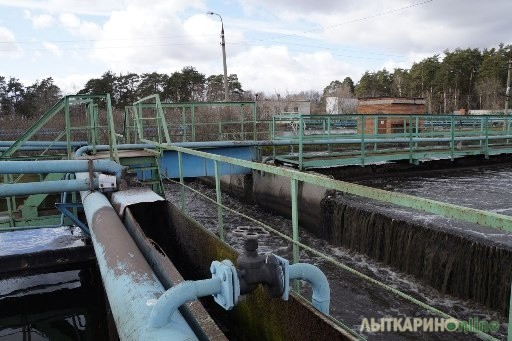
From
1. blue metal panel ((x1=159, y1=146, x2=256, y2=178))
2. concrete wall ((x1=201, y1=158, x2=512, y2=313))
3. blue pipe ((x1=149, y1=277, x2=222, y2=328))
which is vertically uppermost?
blue pipe ((x1=149, y1=277, x2=222, y2=328))

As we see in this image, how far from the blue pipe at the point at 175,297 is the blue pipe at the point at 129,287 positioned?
3 cm

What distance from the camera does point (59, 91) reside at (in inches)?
1527

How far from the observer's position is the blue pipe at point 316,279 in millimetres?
1986

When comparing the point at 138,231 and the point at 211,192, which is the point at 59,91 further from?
the point at 138,231

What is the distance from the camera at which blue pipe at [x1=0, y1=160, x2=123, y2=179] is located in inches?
172

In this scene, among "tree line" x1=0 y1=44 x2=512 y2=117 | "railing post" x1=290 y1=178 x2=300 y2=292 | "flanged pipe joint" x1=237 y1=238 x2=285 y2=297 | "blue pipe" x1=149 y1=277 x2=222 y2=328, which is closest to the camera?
"blue pipe" x1=149 y1=277 x2=222 y2=328

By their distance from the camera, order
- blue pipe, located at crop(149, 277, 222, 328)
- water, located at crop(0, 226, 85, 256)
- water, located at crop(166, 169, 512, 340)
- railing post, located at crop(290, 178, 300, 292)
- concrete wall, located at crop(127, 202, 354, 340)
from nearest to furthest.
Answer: blue pipe, located at crop(149, 277, 222, 328) → concrete wall, located at crop(127, 202, 354, 340) → railing post, located at crop(290, 178, 300, 292) → water, located at crop(166, 169, 512, 340) → water, located at crop(0, 226, 85, 256)

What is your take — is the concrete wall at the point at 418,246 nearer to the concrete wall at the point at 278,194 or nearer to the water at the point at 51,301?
the concrete wall at the point at 278,194

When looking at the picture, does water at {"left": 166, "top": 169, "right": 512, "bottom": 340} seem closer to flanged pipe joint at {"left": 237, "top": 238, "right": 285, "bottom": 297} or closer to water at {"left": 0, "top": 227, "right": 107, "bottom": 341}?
water at {"left": 0, "top": 227, "right": 107, "bottom": 341}

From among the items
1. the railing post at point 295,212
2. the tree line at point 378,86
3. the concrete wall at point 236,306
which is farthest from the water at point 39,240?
the tree line at point 378,86

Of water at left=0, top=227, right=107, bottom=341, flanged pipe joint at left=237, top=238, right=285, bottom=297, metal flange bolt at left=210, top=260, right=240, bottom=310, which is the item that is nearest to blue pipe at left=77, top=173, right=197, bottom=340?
metal flange bolt at left=210, top=260, right=240, bottom=310

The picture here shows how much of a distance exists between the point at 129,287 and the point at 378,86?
7990 cm

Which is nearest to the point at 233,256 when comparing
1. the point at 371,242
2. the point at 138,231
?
the point at 138,231

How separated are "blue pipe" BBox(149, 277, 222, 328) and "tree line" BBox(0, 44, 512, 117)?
30.1 m
